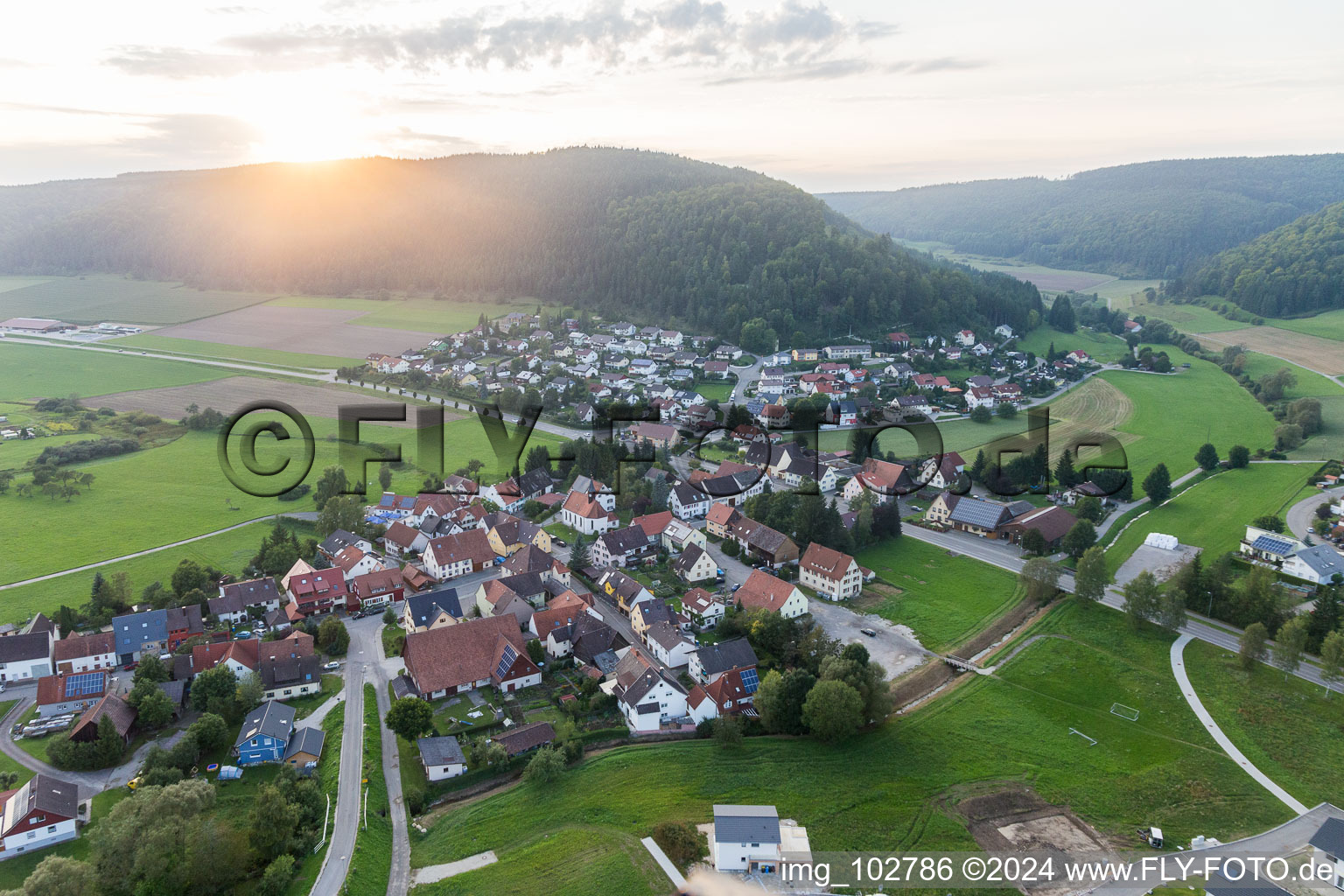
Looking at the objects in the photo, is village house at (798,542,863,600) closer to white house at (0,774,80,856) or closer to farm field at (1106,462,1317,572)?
farm field at (1106,462,1317,572)

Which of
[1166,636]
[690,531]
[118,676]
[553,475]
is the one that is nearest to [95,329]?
[553,475]

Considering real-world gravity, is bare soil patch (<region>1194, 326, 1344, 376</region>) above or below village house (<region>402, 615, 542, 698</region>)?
above

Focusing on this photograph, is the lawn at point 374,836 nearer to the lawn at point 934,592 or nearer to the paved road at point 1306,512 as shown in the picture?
the lawn at point 934,592

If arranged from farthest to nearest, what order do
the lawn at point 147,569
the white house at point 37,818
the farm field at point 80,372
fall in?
the farm field at point 80,372 → the lawn at point 147,569 → the white house at point 37,818

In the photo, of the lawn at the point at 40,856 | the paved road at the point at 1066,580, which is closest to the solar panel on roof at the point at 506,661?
the lawn at the point at 40,856

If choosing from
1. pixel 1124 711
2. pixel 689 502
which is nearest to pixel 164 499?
pixel 689 502

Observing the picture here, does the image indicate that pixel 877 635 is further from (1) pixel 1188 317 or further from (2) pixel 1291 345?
(1) pixel 1188 317

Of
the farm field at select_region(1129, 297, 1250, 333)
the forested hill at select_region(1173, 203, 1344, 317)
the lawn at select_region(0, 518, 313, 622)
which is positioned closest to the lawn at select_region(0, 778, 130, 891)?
the lawn at select_region(0, 518, 313, 622)
